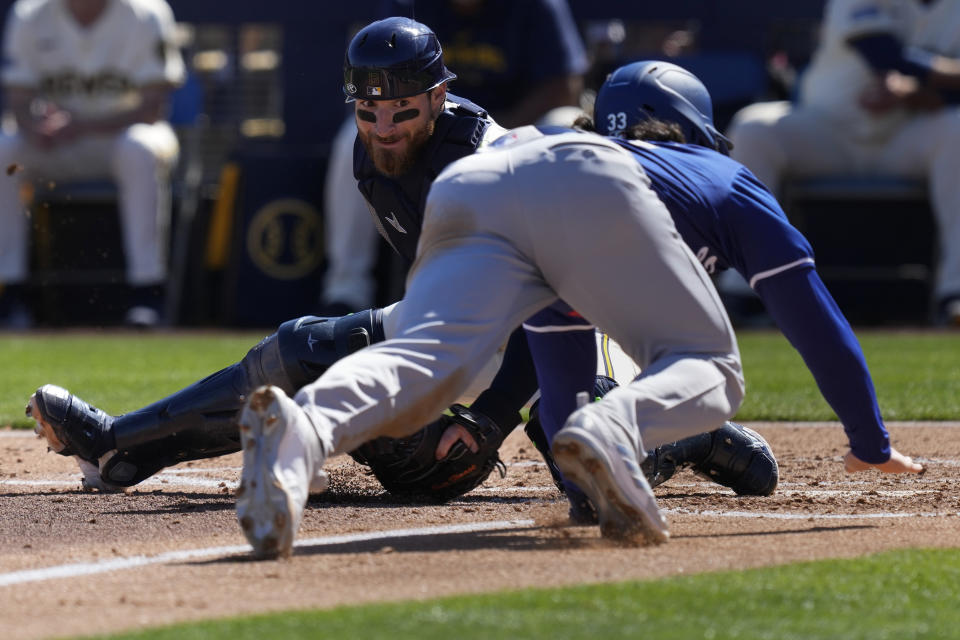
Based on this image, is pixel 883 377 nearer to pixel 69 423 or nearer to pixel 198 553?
pixel 69 423

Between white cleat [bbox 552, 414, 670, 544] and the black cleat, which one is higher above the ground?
white cleat [bbox 552, 414, 670, 544]

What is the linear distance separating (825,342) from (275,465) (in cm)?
144

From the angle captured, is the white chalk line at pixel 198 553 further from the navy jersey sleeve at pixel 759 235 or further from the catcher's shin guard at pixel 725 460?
the navy jersey sleeve at pixel 759 235

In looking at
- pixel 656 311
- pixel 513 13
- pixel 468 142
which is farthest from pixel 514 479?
pixel 513 13

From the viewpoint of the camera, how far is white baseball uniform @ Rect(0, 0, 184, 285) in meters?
11.7

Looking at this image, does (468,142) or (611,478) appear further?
(468,142)

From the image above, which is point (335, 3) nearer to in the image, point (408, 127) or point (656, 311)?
point (408, 127)

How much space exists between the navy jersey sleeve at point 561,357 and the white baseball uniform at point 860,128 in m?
7.30

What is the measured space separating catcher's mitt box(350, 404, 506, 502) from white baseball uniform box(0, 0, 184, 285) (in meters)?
7.41

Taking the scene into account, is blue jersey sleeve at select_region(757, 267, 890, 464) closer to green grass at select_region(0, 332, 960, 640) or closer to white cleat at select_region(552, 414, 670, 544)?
green grass at select_region(0, 332, 960, 640)

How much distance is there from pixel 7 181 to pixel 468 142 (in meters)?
8.40

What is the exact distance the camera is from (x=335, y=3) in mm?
12906

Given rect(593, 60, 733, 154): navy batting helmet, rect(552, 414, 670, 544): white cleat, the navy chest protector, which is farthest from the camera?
the navy chest protector

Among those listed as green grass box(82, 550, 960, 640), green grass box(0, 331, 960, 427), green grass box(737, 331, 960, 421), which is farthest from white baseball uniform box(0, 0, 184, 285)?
green grass box(82, 550, 960, 640)
